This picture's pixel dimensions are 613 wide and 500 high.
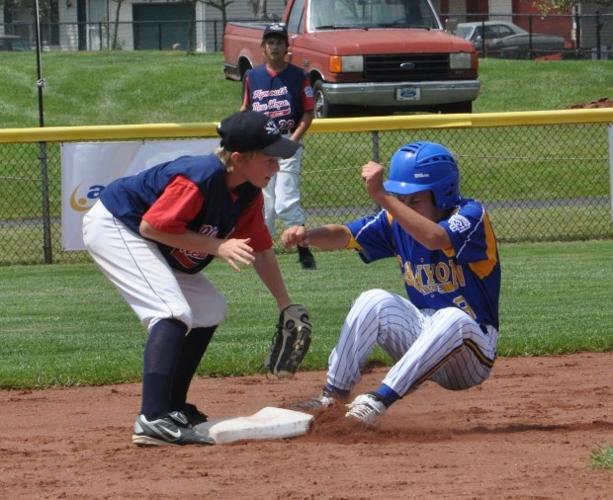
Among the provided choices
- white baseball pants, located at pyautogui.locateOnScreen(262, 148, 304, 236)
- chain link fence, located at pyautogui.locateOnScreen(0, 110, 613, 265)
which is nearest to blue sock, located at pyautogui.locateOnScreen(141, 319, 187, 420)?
white baseball pants, located at pyautogui.locateOnScreen(262, 148, 304, 236)

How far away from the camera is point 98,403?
6434mm

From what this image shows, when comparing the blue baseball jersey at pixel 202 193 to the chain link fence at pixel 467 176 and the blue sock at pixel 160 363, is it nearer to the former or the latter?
the blue sock at pixel 160 363

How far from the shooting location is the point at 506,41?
34062 mm

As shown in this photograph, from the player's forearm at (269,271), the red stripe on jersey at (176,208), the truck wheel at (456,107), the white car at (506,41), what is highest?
the white car at (506,41)

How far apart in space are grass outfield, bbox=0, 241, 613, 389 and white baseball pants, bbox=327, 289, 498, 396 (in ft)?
6.39

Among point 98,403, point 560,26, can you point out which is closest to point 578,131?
point 98,403

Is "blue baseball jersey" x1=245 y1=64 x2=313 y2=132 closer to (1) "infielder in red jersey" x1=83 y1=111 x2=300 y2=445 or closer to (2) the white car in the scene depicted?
(1) "infielder in red jersey" x1=83 y1=111 x2=300 y2=445

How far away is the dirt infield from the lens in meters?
4.32

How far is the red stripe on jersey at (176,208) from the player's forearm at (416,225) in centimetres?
72

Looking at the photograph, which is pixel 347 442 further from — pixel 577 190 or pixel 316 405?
pixel 577 190

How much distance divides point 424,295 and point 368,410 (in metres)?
0.57

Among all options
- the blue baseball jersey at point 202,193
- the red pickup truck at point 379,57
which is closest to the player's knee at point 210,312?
the blue baseball jersey at point 202,193

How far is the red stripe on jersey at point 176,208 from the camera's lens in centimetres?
496

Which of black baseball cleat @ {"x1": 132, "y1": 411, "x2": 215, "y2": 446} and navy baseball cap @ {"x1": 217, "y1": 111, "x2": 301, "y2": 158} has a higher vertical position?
navy baseball cap @ {"x1": 217, "y1": 111, "x2": 301, "y2": 158}
